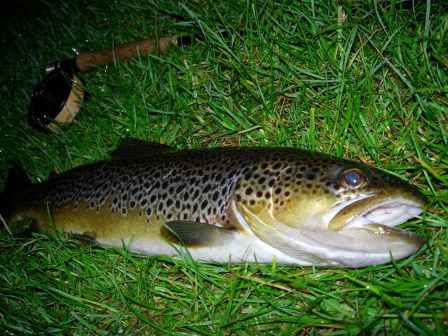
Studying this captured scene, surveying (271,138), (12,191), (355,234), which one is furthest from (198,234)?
(12,191)

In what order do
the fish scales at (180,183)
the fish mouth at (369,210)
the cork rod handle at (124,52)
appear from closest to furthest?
the fish mouth at (369,210) < the fish scales at (180,183) < the cork rod handle at (124,52)

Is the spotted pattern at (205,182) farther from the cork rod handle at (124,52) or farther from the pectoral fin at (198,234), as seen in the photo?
the cork rod handle at (124,52)

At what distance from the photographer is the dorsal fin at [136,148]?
3.18m

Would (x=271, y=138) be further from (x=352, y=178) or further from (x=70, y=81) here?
(x=70, y=81)

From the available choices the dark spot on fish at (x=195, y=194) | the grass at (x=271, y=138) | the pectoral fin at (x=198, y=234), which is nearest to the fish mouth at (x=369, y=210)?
the grass at (x=271, y=138)

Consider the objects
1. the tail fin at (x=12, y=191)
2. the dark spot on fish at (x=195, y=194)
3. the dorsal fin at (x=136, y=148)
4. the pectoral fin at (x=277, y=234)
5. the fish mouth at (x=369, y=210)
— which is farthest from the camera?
the tail fin at (x=12, y=191)

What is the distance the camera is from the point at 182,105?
359 centimetres

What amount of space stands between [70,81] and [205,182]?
2.96 metres

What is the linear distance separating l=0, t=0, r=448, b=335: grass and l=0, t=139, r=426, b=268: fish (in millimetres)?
192

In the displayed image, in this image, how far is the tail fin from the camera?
375 centimetres

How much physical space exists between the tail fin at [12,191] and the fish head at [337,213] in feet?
8.68

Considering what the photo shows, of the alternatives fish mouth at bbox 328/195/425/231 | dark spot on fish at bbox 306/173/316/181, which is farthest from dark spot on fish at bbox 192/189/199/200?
fish mouth at bbox 328/195/425/231

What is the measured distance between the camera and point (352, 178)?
209 cm

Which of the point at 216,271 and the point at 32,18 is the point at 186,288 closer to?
the point at 216,271
